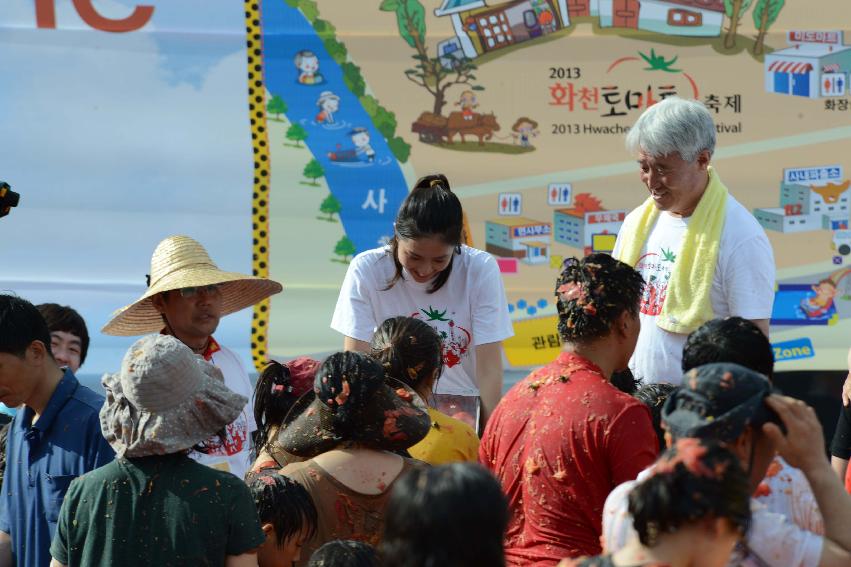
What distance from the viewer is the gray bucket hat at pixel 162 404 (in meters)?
2.21

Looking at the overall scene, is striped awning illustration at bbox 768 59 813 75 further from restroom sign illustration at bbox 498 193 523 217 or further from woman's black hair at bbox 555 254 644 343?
woman's black hair at bbox 555 254 644 343

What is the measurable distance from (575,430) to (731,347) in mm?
374

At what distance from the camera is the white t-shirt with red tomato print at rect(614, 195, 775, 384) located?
3.29 m

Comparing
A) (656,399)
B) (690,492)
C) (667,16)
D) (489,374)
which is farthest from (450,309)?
(690,492)

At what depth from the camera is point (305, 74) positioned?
192 inches

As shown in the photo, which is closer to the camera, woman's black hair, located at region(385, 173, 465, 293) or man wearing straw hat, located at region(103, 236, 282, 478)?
man wearing straw hat, located at region(103, 236, 282, 478)

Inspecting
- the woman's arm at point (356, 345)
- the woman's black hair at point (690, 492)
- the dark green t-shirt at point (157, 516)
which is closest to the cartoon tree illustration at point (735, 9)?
the woman's arm at point (356, 345)

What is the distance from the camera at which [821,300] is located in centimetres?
484

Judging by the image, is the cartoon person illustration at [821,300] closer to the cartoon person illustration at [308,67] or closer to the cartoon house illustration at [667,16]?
the cartoon house illustration at [667,16]

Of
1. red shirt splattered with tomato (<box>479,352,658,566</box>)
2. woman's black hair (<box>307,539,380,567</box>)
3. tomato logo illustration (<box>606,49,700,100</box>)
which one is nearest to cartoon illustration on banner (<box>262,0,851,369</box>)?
tomato logo illustration (<box>606,49,700,100</box>)

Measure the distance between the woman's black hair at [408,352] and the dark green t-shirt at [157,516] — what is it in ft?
2.37

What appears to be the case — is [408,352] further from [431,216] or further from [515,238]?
[515,238]

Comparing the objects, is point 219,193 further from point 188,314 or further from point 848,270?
point 848,270

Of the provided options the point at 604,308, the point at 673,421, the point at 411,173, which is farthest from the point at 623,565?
the point at 411,173
